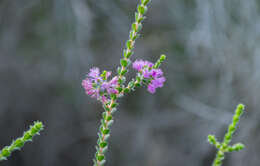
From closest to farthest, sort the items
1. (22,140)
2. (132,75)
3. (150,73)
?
(22,140)
(150,73)
(132,75)

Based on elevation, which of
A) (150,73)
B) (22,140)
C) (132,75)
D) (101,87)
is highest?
(132,75)

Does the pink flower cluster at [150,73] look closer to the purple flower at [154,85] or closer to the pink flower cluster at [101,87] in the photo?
the purple flower at [154,85]

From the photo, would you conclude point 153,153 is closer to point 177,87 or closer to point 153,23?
point 177,87

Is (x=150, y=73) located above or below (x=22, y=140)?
above

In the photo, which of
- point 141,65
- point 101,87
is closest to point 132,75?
point 141,65

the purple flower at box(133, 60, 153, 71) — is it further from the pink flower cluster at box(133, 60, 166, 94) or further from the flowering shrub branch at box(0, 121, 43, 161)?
the flowering shrub branch at box(0, 121, 43, 161)

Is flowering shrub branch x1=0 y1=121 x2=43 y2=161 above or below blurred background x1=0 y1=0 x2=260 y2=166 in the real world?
below

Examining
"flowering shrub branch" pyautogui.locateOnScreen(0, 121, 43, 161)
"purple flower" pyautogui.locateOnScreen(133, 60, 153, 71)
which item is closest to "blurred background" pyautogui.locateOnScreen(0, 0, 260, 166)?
"purple flower" pyautogui.locateOnScreen(133, 60, 153, 71)

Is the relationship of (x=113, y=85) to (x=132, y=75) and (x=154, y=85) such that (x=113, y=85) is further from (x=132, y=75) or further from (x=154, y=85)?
(x=132, y=75)
